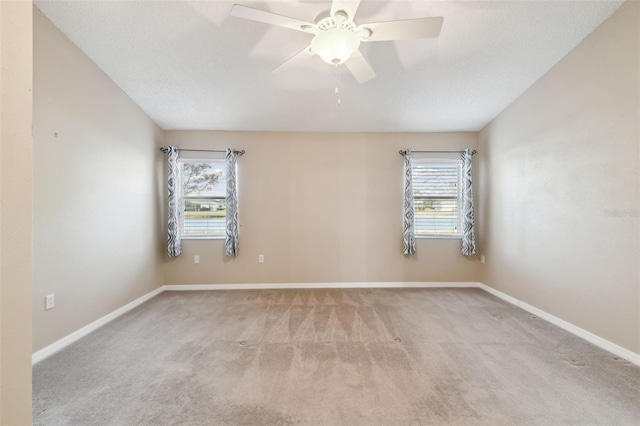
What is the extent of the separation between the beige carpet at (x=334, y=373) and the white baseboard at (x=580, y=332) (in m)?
0.09

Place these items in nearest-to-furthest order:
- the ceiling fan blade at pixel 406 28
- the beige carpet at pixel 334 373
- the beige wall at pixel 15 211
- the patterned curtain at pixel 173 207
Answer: the beige wall at pixel 15 211, the beige carpet at pixel 334 373, the ceiling fan blade at pixel 406 28, the patterned curtain at pixel 173 207

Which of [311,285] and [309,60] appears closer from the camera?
[309,60]

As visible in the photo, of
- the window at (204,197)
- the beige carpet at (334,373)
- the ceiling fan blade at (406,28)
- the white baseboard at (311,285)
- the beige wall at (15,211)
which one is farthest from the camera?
the window at (204,197)

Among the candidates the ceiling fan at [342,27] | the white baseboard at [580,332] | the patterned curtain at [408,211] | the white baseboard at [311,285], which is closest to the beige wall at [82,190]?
the white baseboard at [311,285]

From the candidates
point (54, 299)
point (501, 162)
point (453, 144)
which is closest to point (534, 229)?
point (501, 162)

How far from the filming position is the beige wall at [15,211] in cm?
72

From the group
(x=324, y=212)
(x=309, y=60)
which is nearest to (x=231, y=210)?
(x=324, y=212)

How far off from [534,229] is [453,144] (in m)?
1.77

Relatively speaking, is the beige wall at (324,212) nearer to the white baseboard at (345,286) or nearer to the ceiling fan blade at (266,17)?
the white baseboard at (345,286)

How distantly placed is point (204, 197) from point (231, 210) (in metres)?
0.56

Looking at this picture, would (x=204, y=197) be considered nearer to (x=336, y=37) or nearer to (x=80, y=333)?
(x=80, y=333)

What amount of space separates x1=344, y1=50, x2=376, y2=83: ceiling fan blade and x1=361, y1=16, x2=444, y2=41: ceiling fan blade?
0.24 meters

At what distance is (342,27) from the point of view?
171 centimetres

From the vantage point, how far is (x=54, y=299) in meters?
2.25
